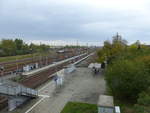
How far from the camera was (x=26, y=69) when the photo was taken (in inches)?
1212


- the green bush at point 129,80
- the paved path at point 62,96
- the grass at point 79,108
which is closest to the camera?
the grass at point 79,108

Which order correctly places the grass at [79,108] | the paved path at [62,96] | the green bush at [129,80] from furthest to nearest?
the paved path at [62,96] → the green bush at [129,80] → the grass at [79,108]

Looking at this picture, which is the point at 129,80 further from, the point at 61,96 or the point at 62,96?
the point at 61,96

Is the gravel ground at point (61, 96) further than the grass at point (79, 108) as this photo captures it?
Yes

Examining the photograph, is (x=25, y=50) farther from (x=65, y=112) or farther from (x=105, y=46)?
(x=65, y=112)

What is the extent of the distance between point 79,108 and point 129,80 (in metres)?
6.25

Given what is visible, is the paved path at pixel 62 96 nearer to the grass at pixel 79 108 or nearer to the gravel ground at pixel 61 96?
the gravel ground at pixel 61 96

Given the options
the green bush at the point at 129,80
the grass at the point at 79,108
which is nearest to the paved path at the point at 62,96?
the grass at the point at 79,108

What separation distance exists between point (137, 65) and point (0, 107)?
16.5 m

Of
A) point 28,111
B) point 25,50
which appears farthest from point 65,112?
point 25,50

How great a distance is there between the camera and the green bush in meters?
15.4

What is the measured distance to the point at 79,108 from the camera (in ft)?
49.8

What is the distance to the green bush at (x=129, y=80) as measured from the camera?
1535cm

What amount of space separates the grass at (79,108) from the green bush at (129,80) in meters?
3.62
